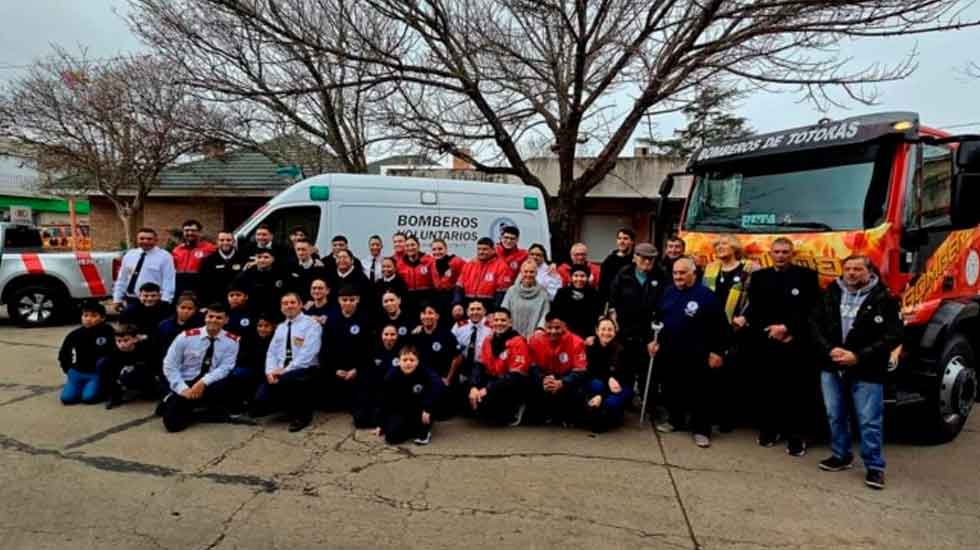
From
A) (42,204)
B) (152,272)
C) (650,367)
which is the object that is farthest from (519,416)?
(42,204)

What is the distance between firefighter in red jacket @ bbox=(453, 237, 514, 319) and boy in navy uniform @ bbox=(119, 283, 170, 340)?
10.5ft

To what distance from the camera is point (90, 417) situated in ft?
17.2

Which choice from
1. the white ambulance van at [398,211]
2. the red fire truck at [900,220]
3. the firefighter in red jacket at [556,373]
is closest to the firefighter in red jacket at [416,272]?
the white ambulance van at [398,211]

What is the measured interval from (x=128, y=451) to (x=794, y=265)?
18.2ft

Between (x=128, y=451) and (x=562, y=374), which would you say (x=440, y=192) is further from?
(x=128, y=451)

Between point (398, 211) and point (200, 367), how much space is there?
144 inches

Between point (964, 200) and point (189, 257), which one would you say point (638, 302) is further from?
point (189, 257)

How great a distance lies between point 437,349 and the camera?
5652mm

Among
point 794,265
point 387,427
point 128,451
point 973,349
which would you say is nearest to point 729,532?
point 794,265

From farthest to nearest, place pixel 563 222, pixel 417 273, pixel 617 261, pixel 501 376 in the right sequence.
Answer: pixel 563 222 → pixel 417 273 → pixel 617 261 → pixel 501 376

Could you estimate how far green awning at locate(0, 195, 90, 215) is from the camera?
3488cm

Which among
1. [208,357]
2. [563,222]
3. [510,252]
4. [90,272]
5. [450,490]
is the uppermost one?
[563,222]

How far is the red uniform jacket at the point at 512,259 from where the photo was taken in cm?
652

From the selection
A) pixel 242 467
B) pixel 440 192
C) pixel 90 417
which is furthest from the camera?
pixel 440 192
